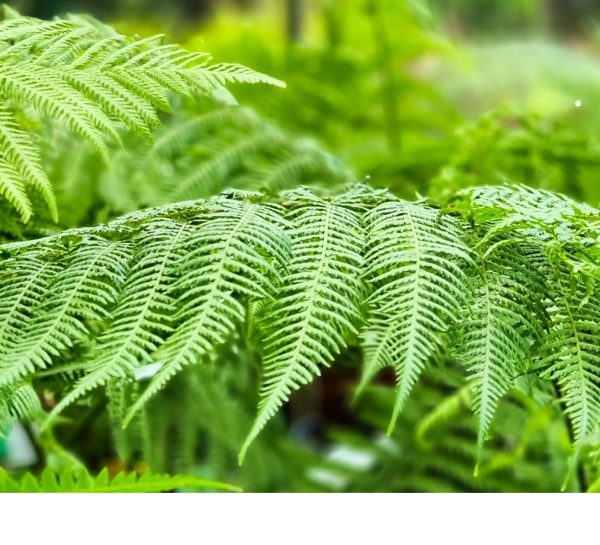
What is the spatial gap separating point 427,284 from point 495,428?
1.83 ft

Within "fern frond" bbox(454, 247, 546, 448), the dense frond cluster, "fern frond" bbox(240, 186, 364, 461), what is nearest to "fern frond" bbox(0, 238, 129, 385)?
the dense frond cluster

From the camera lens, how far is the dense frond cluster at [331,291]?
470mm

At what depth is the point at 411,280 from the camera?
1.64ft

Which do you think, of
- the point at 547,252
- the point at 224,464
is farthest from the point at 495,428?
the point at 547,252

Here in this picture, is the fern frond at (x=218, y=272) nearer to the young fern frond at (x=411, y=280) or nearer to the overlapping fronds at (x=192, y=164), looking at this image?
the young fern frond at (x=411, y=280)

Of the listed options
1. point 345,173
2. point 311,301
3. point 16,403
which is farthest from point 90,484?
point 345,173

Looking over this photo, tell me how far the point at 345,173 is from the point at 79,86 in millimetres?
504

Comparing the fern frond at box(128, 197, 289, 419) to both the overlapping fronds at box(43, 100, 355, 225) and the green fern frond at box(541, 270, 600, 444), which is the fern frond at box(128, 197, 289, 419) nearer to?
the green fern frond at box(541, 270, 600, 444)

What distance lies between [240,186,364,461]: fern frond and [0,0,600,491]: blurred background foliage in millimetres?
111

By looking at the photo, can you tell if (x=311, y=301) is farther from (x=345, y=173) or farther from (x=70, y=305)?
(x=345, y=173)

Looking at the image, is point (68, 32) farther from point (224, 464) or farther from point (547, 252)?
point (224, 464)

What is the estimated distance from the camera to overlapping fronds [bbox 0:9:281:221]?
50cm
